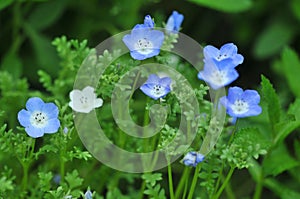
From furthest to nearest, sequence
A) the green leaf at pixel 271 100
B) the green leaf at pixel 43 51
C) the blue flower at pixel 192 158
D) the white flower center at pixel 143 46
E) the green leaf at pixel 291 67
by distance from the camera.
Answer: the green leaf at pixel 43 51
the green leaf at pixel 291 67
the green leaf at pixel 271 100
the white flower center at pixel 143 46
the blue flower at pixel 192 158

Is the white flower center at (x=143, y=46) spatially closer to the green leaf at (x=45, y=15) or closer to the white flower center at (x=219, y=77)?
the white flower center at (x=219, y=77)

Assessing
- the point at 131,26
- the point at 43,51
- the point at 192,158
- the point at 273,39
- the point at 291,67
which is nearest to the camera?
the point at 192,158

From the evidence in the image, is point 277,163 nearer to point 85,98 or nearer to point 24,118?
point 85,98

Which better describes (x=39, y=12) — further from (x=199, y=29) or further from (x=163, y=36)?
(x=163, y=36)

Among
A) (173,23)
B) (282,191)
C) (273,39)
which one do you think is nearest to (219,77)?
(173,23)

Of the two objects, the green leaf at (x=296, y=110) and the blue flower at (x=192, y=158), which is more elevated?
the green leaf at (x=296, y=110)

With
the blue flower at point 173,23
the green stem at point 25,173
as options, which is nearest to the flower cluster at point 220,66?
the blue flower at point 173,23

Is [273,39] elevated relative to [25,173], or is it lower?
elevated

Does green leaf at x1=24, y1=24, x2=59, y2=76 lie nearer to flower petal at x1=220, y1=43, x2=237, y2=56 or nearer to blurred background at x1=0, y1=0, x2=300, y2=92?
blurred background at x1=0, y1=0, x2=300, y2=92

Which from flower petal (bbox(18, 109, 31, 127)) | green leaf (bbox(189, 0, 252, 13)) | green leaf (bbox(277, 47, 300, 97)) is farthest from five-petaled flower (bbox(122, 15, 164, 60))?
green leaf (bbox(277, 47, 300, 97))
